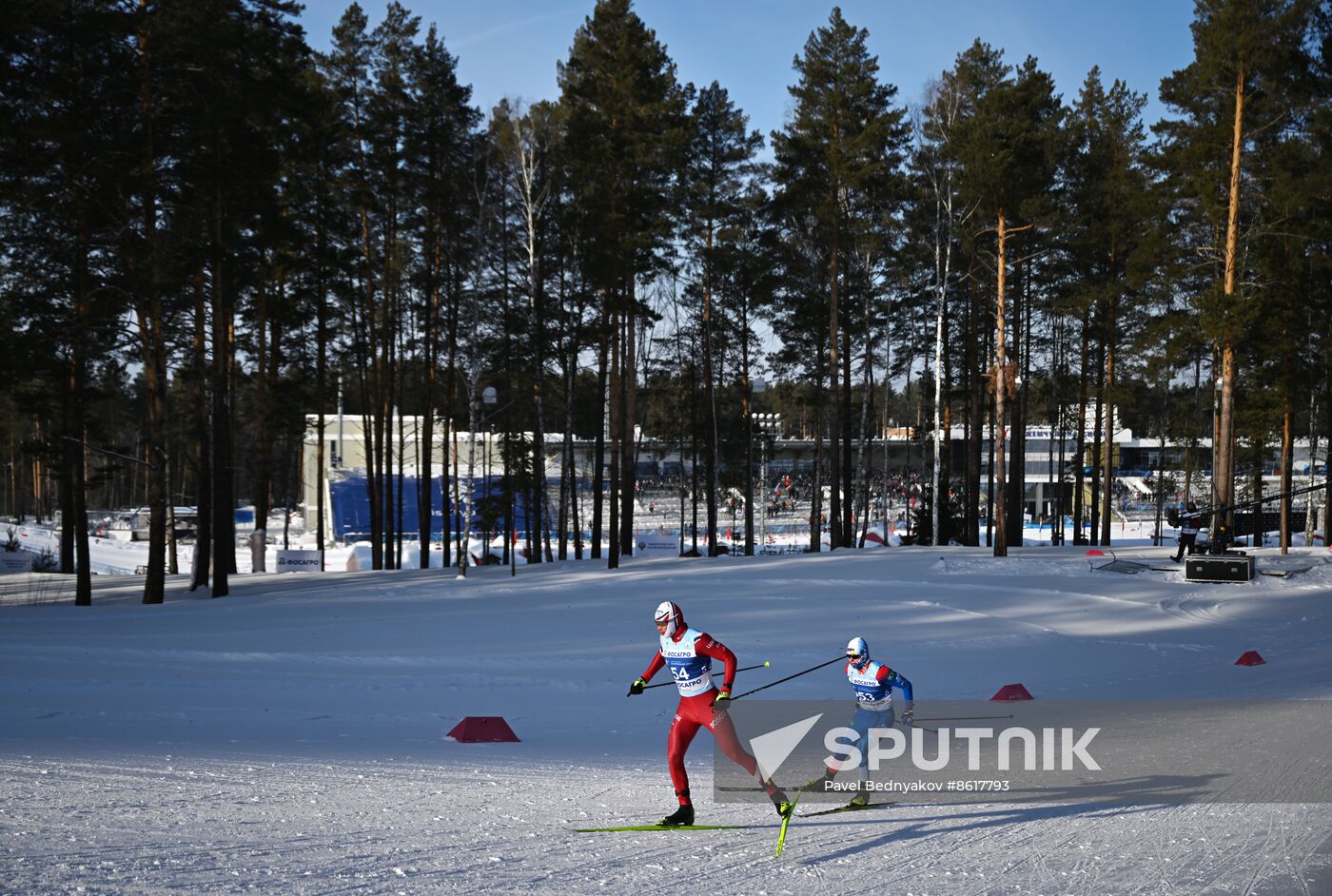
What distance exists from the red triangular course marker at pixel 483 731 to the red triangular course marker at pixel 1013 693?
6339 millimetres

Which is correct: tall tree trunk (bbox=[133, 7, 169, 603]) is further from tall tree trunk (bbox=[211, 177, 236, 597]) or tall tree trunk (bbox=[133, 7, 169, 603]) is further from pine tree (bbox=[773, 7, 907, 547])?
pine tree (bbox=[773, 7, 907, 547])

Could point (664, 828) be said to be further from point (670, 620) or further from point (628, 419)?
point (628, 419)

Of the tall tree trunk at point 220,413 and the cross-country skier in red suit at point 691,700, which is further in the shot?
the tall tree trunk at point 220,413

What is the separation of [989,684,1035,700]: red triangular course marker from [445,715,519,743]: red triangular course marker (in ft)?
20.8

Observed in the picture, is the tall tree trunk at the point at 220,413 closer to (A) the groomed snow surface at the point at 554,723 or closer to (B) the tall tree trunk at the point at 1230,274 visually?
(A) the groomed snow surface at the point at 554,723

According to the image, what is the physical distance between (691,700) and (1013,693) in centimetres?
694

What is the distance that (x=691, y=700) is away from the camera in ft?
25.1

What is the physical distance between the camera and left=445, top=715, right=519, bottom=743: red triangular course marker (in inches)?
420

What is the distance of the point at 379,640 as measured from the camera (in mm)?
17109

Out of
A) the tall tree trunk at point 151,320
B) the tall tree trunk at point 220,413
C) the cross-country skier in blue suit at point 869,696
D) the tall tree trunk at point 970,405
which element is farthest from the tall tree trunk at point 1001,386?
the tall tree trunk at point 151,320

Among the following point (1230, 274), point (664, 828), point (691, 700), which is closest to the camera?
point (664, 828)

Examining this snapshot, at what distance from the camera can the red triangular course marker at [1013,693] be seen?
1286cm

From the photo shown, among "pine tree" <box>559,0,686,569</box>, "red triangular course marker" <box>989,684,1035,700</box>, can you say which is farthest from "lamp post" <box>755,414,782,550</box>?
"red triangular course marker" <box>989,684,1035,700</box>

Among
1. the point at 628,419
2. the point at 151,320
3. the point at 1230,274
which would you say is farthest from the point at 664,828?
the point at 628,419
